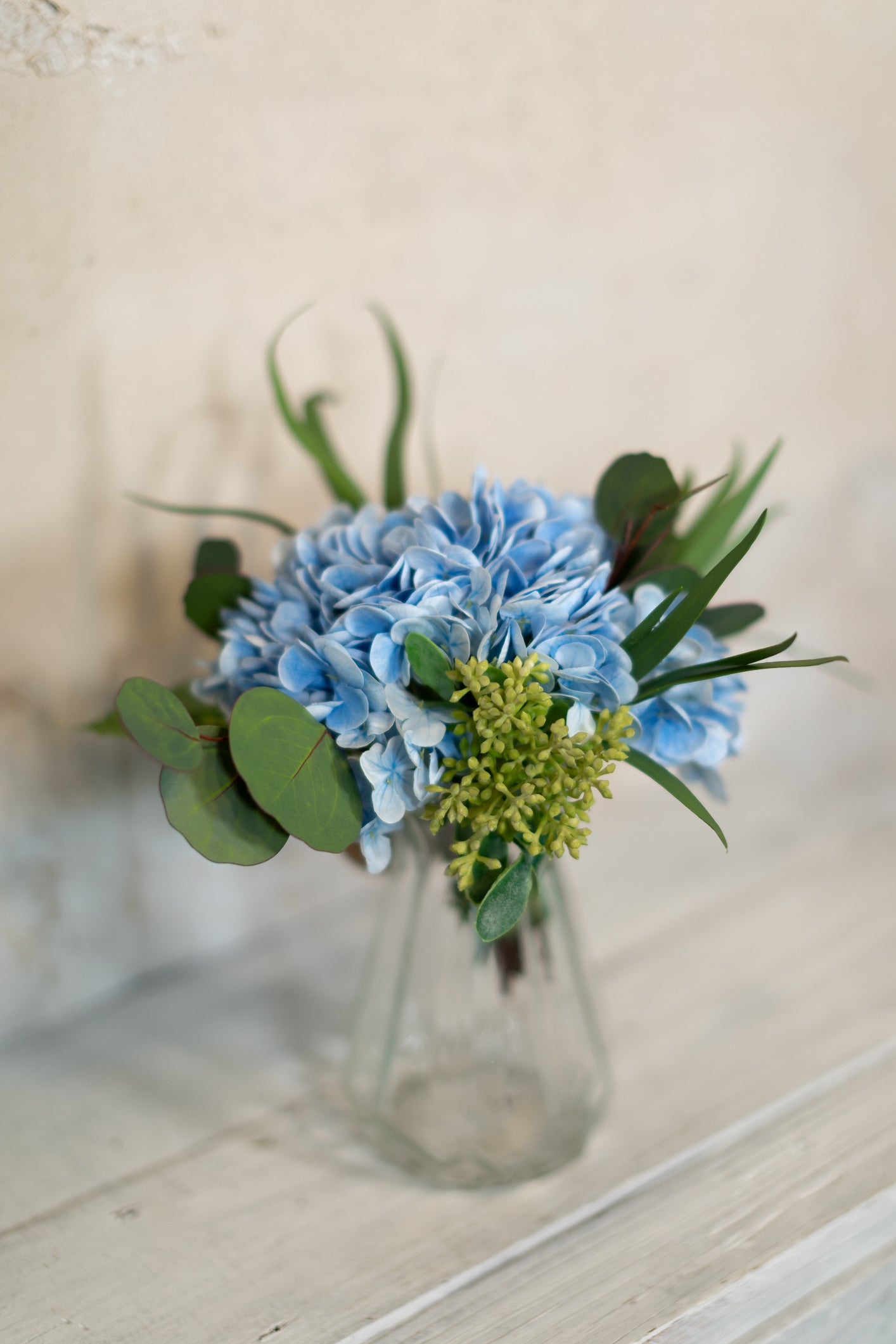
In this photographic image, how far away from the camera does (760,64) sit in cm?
93

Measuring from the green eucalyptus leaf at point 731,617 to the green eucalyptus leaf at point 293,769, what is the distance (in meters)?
0.22

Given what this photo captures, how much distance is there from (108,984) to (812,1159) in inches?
19.3

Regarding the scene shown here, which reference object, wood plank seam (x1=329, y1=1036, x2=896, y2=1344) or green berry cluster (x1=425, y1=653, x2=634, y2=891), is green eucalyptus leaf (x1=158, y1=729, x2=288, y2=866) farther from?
wood plank seam (x1=329, y1=1036, x2=896, y2=1344)

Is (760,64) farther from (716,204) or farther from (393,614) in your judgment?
(393,614)

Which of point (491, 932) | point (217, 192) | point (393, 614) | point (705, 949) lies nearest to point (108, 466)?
point (217, 192)

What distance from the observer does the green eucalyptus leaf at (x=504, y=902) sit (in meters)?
0.49

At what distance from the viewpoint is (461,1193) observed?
2.07 feet

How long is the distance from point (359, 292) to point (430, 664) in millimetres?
401

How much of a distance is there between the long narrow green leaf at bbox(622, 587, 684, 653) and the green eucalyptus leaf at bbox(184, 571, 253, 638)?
8.7 inches

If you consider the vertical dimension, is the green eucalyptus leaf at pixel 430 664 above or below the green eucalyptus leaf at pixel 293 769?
above

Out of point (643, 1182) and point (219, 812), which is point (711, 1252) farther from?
point (219, 812)

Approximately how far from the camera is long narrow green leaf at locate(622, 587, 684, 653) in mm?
507

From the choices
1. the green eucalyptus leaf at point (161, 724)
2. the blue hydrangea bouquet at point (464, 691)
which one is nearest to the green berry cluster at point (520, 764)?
the blue hydrangea bouquet at point (464, 691)

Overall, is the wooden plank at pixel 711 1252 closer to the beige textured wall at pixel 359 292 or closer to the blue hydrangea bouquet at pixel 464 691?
the blue hydrangea bouquet at pixel 464 691
